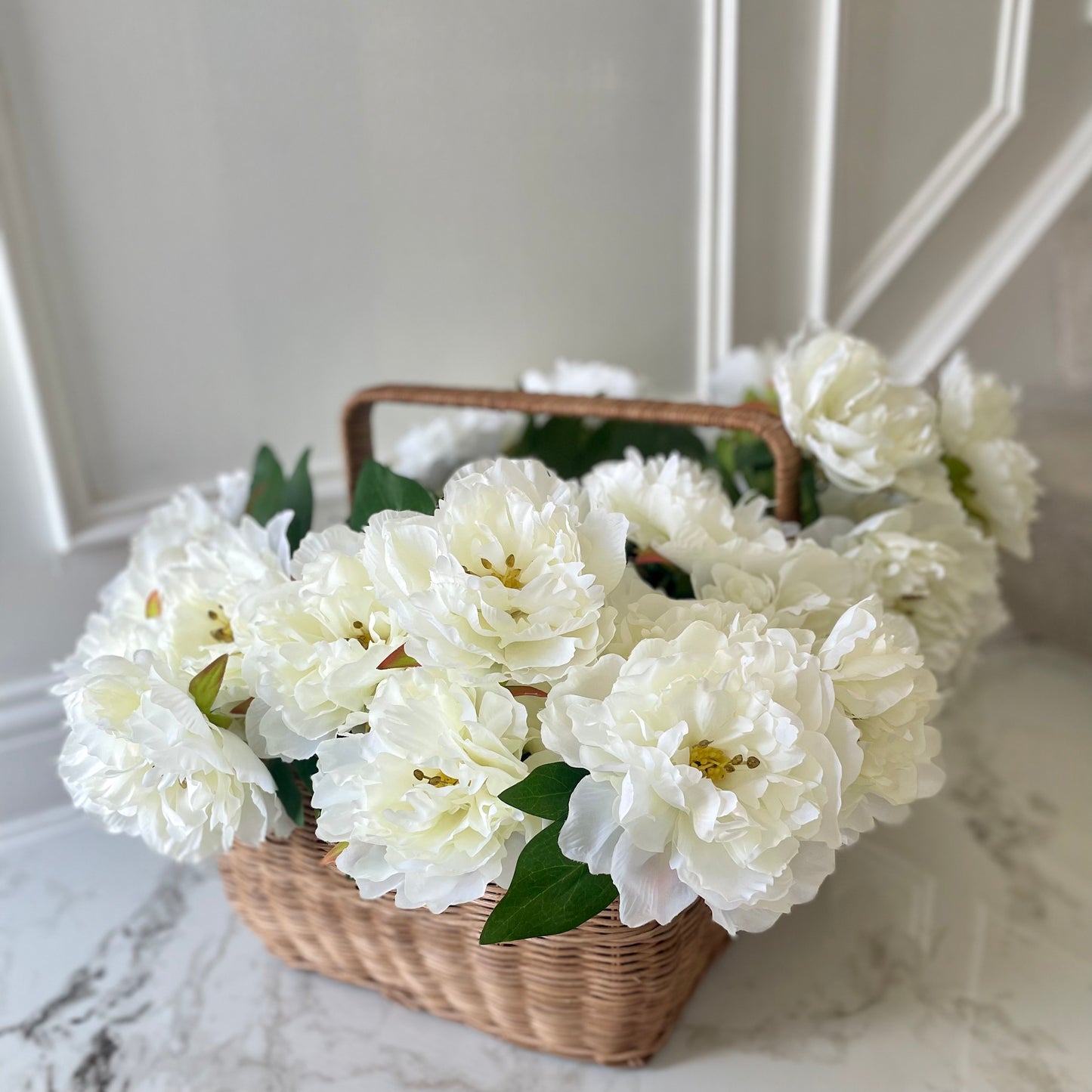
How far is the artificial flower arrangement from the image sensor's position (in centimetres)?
44

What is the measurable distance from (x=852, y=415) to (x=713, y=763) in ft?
1.17

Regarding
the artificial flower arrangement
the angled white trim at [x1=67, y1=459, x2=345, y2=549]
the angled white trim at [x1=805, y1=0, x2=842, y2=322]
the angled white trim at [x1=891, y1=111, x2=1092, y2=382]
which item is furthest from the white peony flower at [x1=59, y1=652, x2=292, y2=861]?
the angled white trim at [x1=891, y1=111, x2=1092, y2=382]

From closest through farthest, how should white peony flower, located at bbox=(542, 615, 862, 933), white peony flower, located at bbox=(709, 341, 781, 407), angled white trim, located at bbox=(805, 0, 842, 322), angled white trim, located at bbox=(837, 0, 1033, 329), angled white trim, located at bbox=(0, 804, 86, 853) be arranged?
white peony flower, located at bbox=(542, 615, 862, 933) < angled white trim, located at bbox=(0, 804, 86, 853) < white peony flower, located at bbox=(709, 341, 781, 407) < angled white trim, located at bbox=(805, 0, 842, 322) < angled white trim, located at bbox=(837, 0, 1033, 329)

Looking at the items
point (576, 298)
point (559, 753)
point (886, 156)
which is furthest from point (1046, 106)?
point (559, 753)

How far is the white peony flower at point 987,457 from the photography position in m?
0.77

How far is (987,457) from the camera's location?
2.54 feet

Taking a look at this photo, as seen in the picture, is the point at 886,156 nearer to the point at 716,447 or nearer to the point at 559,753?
the point at 716,447

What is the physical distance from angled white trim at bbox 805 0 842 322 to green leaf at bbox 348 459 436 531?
30.6 inches

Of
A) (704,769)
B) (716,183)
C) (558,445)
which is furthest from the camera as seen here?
(716,183)

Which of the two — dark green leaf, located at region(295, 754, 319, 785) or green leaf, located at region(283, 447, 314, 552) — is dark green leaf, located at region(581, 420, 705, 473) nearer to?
green leaf, located at region(283, 447, 314, 552)

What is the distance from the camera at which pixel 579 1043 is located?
0.61 metres

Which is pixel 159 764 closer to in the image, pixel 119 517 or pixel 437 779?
pixel 437 779

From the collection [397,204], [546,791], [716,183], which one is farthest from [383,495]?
[716,183]

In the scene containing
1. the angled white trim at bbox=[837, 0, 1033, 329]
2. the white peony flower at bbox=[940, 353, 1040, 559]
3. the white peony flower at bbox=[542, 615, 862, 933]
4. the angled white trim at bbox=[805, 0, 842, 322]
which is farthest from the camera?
the angled white trim at bbox=[837, 0, 1033, 329]
